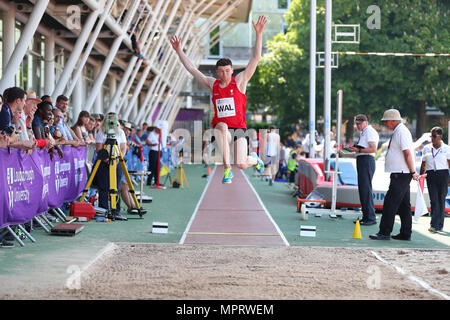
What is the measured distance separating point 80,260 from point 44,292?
6.94 feet

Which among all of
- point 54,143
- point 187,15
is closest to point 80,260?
point 54,143

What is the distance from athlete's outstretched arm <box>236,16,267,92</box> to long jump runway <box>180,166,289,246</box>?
104 inches

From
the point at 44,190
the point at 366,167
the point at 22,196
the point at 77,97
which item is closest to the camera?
the point at 22,196

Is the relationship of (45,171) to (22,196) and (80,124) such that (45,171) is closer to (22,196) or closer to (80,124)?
(22,196)

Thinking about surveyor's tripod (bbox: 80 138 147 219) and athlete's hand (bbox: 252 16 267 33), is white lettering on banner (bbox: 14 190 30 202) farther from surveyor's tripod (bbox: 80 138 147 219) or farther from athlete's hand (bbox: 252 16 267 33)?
athlete's hand (bbox: 252 16 267 33)

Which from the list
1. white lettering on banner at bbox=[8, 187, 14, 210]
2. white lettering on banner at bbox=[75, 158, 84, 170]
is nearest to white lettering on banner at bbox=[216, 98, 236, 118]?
white lettering on banner at bbox=[8, 187, 14, 210]

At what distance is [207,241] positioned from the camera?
10.9 metres

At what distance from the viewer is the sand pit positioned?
6.82m

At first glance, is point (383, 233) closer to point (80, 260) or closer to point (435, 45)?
point (80, 260)

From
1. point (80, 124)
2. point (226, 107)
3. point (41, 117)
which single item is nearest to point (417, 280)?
point (226, 107)

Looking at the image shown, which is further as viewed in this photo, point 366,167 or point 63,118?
point 366,167

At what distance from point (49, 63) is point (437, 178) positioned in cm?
1376

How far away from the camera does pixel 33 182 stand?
1079cm

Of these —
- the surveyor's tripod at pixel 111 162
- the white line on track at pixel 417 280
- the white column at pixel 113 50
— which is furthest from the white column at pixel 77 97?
the white line on track at pixel 417 280
